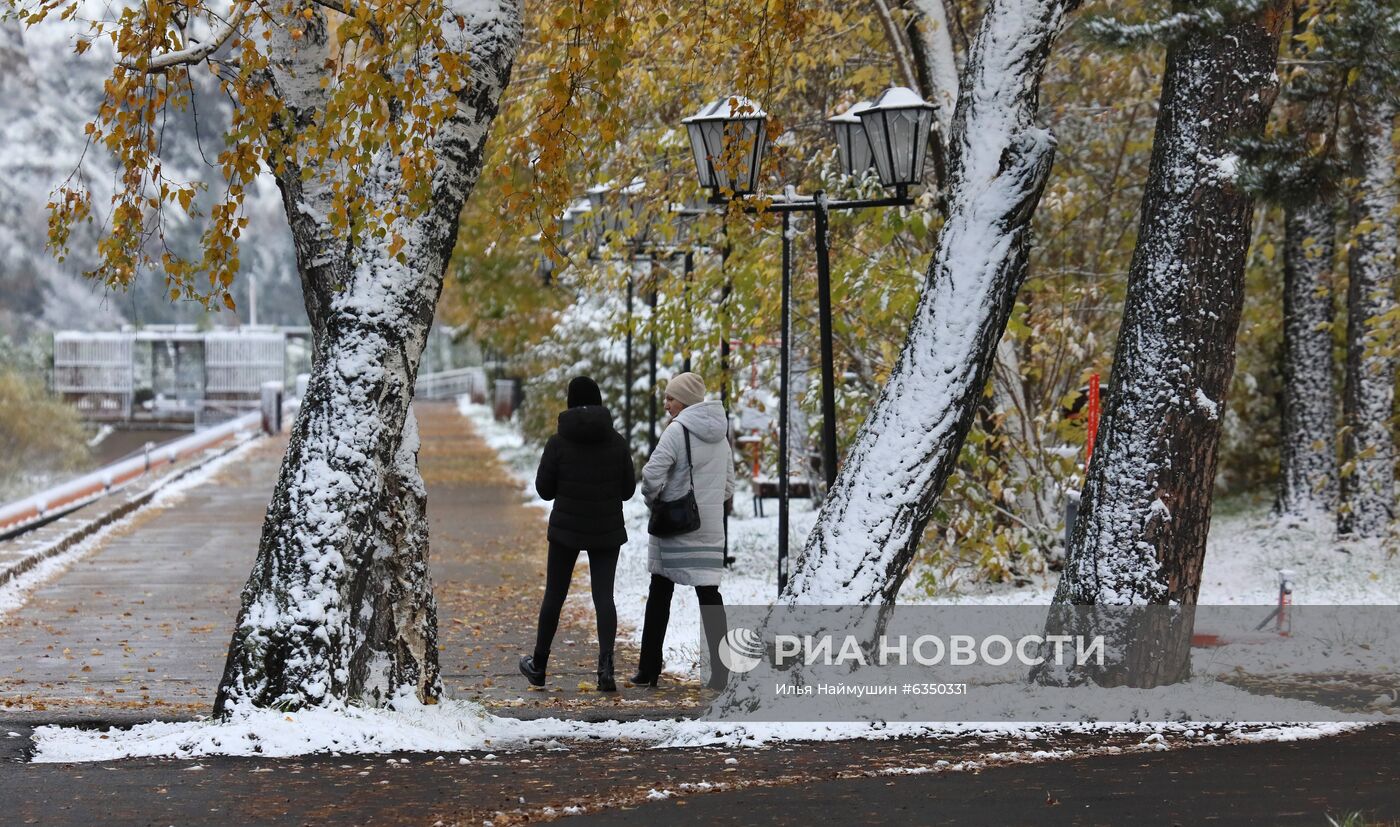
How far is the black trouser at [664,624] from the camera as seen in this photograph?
923 cm

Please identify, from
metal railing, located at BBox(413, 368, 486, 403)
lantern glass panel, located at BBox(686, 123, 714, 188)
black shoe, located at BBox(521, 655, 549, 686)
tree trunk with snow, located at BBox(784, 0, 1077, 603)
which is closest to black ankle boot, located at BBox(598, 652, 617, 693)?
black shoe, located at BBox(521, 655, 549, 686)

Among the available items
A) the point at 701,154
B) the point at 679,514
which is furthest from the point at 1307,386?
the point at 679,514

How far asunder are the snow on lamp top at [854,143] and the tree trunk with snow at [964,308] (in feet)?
8.42

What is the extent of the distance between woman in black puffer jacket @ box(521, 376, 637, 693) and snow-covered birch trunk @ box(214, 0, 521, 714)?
3.62 feet

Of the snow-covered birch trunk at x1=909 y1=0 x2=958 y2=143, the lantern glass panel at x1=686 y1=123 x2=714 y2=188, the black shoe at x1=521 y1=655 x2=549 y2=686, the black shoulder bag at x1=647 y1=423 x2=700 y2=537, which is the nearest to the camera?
the black shoulder bag at x1=647 y1=423 x2=700 y2=537

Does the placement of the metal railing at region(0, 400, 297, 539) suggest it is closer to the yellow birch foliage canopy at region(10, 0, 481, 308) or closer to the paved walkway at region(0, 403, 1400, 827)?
the paved walkway at region(0, 403, 1400, 827)

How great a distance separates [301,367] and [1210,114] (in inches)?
2524

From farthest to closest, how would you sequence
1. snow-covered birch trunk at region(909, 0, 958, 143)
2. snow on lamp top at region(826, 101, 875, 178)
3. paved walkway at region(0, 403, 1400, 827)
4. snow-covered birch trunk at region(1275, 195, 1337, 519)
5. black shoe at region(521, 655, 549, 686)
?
snow-covered birch trunk at region(1275, 195, 1337, 519), snow-covered birch trunk at region(909, 0, 958, 143), snow on lamp top at region(826, 101, 875, 178), black shoe at region(521, 655, 549, 686), paved walkway at region(0, 403, 1400, 827)

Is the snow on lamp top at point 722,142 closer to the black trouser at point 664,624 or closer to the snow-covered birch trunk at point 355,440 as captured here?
the black trouser at point 664,624

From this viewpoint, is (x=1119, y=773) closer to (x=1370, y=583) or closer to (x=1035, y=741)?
(x=1035, y=741)

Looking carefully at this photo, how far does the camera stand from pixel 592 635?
37.7 feet

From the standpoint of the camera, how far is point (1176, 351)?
8227 mm

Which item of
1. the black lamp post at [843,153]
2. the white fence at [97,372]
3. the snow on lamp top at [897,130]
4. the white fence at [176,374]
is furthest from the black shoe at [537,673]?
Answer: the white fence at [97,372]

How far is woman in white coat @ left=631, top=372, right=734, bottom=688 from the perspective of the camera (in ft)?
29.7
